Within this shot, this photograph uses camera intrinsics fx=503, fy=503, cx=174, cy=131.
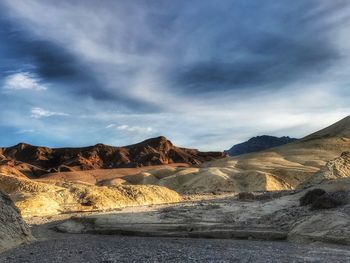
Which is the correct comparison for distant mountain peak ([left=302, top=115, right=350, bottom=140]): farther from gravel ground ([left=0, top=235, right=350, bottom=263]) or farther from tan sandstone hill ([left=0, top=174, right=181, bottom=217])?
gravel ground ([left=0, top=235, right=350, bottom=263])

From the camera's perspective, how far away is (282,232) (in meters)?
18.2

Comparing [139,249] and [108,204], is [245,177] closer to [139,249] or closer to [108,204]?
[108,204]

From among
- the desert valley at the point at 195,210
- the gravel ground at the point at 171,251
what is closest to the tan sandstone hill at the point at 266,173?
the desert valley at the point at 195,210

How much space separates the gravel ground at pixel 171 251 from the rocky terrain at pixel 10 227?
0.49m

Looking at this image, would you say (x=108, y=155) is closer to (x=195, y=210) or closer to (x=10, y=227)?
(x=195, y=210)

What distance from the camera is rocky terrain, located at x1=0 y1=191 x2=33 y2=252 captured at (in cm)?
1720

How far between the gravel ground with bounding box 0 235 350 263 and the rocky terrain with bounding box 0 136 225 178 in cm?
11483

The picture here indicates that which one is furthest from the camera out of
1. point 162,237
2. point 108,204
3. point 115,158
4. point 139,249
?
point 115,158

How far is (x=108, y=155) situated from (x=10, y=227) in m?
127

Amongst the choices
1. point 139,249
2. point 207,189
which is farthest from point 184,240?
point 207,189

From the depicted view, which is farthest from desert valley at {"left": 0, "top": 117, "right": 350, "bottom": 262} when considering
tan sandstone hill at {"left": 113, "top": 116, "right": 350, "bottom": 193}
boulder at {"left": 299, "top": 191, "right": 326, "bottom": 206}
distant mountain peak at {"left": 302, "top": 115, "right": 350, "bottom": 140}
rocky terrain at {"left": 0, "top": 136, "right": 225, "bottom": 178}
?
rocky terrain at {"left": 0, "top": 136, "right": 225, "bottom": 178}

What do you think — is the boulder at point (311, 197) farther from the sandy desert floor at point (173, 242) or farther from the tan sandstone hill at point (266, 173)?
the tan sandstone hill at point (266, 173)

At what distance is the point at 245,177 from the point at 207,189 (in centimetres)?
510

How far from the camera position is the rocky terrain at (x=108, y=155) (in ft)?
446
